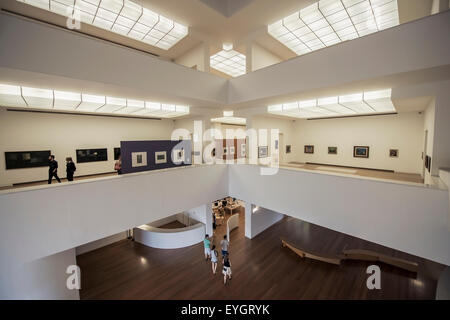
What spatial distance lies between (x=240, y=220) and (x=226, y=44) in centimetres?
1266

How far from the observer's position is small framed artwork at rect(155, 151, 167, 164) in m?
8.38

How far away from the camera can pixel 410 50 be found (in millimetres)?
5070

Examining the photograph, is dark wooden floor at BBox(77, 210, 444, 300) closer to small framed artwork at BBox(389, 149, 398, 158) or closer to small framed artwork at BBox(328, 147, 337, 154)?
small framed artwork at BBox(389, 149, 398, 158)

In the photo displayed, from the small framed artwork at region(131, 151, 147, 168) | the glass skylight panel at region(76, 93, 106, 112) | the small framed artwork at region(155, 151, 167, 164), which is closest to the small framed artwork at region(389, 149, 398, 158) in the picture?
the small framed artwork at region(155, 151, 167, 164)

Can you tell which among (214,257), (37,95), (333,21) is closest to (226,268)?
(214,257)

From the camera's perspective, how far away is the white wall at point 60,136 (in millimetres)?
9188

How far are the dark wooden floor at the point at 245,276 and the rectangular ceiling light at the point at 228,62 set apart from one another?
40.3 ft

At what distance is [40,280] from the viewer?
6207 millimetres

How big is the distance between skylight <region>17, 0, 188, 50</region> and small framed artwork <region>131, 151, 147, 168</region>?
615 cm

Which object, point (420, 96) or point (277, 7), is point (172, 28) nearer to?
point (277, 7)

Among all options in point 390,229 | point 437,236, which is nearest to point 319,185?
point 390,229

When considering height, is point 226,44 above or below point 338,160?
above

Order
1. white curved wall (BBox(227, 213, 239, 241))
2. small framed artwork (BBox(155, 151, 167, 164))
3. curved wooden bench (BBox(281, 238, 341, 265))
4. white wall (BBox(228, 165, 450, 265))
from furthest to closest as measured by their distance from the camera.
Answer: white curved wall (BBox(227, 213, 239, 241)), curved wooden bench (BBox(281, 238, 341, 265)), small framed artwork (BBox(155, 151, 167, 164)), white wall (BBox(228, 165, 450, 265))

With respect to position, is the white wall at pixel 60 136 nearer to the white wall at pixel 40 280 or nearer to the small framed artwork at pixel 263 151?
the white wall at pixel 40 280
